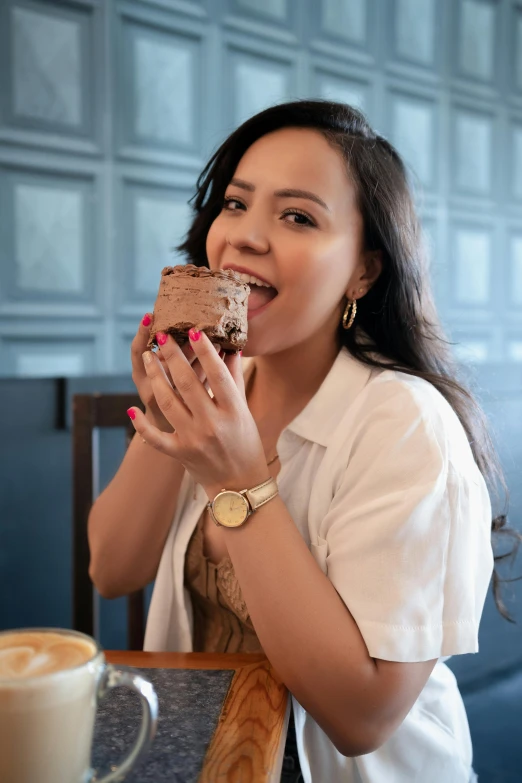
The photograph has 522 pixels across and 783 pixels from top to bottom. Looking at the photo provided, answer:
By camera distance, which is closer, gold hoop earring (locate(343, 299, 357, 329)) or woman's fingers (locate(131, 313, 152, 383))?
woman's fingers (locate(131, 313, 152, 383))

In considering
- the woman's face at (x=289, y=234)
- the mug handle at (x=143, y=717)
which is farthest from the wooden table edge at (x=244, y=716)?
the woman's face at (x=289, y=234)

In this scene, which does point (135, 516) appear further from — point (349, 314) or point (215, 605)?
point (349, 314)

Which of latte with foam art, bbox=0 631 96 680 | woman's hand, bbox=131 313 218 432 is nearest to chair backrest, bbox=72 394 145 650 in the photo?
woman's hand, bbox=131 313 218 432

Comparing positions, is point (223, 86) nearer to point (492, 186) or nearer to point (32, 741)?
point (492, 186)

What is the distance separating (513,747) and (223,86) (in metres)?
1.97

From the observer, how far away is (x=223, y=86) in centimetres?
238

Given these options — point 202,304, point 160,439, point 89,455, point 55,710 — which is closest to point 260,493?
point 160,439

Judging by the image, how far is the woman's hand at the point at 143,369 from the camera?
106cm

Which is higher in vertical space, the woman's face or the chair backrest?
the woman's face

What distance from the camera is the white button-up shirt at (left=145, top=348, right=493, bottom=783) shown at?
0.95 m

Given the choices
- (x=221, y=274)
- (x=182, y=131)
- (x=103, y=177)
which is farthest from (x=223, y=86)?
A: (x=221, y=274)

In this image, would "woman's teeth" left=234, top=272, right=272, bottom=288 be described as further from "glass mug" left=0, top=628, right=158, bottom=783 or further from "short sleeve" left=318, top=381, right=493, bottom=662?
"glass mug" left=0, top=628, right=158, bottom=783

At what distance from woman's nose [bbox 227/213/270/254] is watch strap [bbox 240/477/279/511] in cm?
37

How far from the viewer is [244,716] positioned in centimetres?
75
